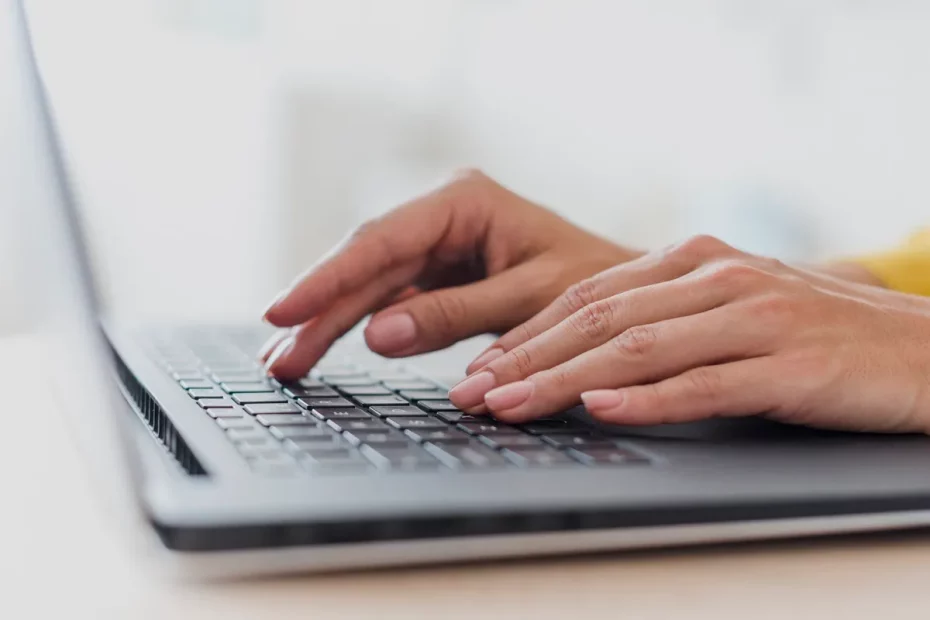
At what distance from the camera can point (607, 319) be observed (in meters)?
0.61

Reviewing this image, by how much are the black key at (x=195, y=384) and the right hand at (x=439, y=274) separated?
0.07 meters

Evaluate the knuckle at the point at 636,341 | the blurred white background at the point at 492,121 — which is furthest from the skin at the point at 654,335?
the blurred white background at the point at 492,121

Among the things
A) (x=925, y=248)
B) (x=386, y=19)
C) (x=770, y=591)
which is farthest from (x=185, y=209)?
(x=770, y=591)

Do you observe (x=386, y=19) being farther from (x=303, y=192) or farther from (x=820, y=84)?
(x=820, y=84)

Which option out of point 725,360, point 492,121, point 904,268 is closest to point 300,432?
point 725,360

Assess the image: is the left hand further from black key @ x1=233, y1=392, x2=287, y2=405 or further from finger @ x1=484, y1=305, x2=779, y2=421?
black key @ x1=233, y1=392, x2=287, y2=405

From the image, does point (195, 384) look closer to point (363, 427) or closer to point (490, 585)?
point (363, 427)

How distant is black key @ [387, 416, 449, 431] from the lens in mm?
524

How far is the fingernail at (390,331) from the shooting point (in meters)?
0.71

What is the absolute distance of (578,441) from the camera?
1.65ft

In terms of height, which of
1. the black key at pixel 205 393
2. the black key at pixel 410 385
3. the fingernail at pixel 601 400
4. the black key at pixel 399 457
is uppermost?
the black key at pixel 399 457

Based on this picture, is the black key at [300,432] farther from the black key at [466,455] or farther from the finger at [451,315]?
the finger at [451,315]

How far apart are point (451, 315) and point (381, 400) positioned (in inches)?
5.1

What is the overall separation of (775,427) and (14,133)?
1.39ft
